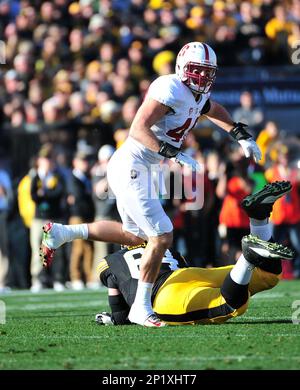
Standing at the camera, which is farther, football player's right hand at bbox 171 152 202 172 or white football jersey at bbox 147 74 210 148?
white football jersey at bbox 147 74 210 148

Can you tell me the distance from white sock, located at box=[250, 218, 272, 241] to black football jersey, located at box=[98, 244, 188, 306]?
784 mm

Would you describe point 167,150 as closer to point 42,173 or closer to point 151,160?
point 151,160

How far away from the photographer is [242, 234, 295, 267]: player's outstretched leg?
6523 mm

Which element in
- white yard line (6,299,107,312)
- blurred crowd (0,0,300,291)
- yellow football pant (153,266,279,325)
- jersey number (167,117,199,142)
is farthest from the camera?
blurred crowd (0,0,300,291)

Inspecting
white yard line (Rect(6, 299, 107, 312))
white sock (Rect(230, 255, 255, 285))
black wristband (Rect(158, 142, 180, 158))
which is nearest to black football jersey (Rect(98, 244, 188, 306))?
white sock (Rect(230, 255, 255, 285))

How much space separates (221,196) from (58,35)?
398cm

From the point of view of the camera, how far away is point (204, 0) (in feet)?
58.7

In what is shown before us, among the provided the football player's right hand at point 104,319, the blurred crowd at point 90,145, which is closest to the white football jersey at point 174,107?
the football player's right hand at point 104,319

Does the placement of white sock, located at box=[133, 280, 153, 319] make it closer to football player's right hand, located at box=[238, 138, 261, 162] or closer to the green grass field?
the green grass field

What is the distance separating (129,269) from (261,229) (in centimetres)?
107

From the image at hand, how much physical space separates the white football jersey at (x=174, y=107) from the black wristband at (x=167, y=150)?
0.99 feet

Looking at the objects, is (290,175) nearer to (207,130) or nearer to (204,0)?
(207,130)

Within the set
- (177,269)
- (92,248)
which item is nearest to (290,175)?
(92,248)

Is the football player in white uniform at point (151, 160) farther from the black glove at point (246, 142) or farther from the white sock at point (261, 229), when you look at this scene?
the white sock at point (261, 229)
